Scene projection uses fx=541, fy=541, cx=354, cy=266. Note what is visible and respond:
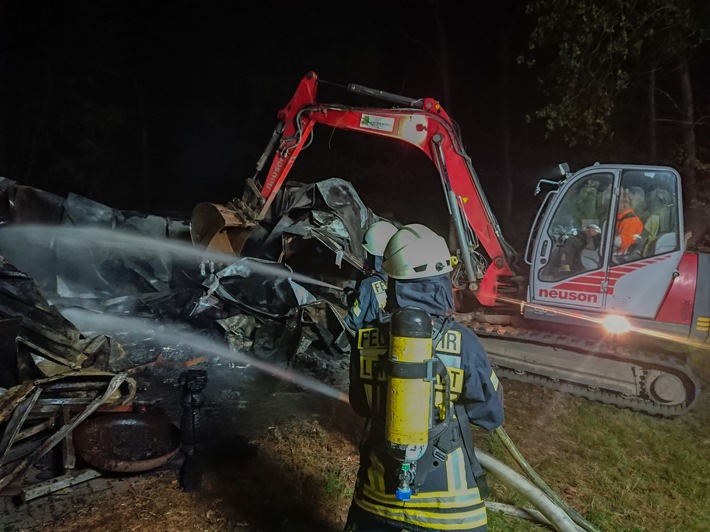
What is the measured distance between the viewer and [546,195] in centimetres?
686

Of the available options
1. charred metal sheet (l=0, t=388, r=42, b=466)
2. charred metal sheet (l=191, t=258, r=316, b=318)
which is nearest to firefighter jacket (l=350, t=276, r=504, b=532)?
charred metal sheet (l=0, t=388, r=42, b=466)

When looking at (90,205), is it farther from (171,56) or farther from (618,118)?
(171,56)

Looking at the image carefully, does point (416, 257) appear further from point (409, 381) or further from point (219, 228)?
point (219, 228)

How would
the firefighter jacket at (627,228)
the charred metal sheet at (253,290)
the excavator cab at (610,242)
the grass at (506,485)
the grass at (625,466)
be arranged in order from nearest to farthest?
the grass at (506,485)
the grass at (625,466)
the excavator cab at (610,242)
the firefighter jacket at (627,228)
the charred metal sheet at (253,290)

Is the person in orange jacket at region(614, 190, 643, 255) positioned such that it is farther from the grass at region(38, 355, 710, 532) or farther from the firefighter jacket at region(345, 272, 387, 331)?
the firefighter jacket at region(345, 272, 387, 331)

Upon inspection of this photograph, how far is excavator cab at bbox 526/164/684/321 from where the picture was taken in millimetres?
6270

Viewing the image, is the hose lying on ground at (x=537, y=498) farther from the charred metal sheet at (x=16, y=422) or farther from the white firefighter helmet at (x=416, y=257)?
the charred metal sheet at (x=16, y=422)

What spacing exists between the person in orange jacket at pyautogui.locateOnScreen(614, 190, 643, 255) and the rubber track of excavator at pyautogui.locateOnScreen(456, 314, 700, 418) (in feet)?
4.01

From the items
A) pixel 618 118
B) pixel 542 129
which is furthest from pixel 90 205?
pixel 542 129

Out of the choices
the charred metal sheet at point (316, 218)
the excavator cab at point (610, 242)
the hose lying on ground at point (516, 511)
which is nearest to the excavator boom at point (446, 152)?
the excavator cab at point (610, 242)

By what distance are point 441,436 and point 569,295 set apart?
16.3 ft

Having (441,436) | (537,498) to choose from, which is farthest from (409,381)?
(537,498)

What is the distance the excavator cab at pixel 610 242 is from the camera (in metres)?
6.27

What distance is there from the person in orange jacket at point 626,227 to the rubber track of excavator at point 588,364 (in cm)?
122
